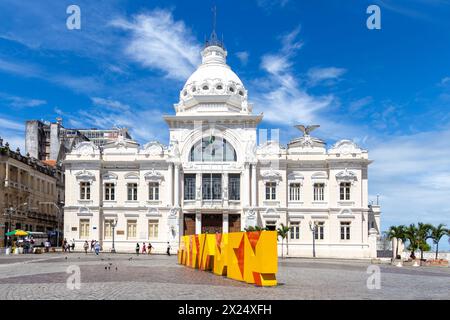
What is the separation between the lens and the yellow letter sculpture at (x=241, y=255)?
1952cm

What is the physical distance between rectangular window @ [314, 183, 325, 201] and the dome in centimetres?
1253

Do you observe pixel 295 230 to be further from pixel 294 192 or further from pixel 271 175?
pixel 271 175

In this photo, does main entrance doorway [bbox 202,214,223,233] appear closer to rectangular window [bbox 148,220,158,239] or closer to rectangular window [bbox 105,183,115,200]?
rectangular window [bbox 148,220,158,239]

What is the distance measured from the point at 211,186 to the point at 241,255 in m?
38.2

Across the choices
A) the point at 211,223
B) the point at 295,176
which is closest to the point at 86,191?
the point at 211,223

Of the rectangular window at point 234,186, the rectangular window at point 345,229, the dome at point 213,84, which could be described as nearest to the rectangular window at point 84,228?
the rectangular window at point 234,186

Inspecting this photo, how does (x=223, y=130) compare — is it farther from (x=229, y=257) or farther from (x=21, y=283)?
(x=21, y=283)

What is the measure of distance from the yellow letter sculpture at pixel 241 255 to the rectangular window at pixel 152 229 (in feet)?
97.9

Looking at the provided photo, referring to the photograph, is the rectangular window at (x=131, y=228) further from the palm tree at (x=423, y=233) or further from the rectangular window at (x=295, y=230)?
the palm tree at (x=423, y=233)

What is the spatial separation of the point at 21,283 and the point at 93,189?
4188 centimetres

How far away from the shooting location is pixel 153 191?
61219 mm

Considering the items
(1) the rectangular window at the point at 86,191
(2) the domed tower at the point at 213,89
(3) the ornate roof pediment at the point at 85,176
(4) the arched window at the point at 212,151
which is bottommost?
(1) the rectangular window at the point at 86,191

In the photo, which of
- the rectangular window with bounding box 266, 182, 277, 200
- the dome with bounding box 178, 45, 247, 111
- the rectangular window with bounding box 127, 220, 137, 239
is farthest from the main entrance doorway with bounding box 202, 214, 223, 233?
the dome with bounding box 178, 45, 247, 111

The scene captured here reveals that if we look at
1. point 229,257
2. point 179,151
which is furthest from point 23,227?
point 229,257
